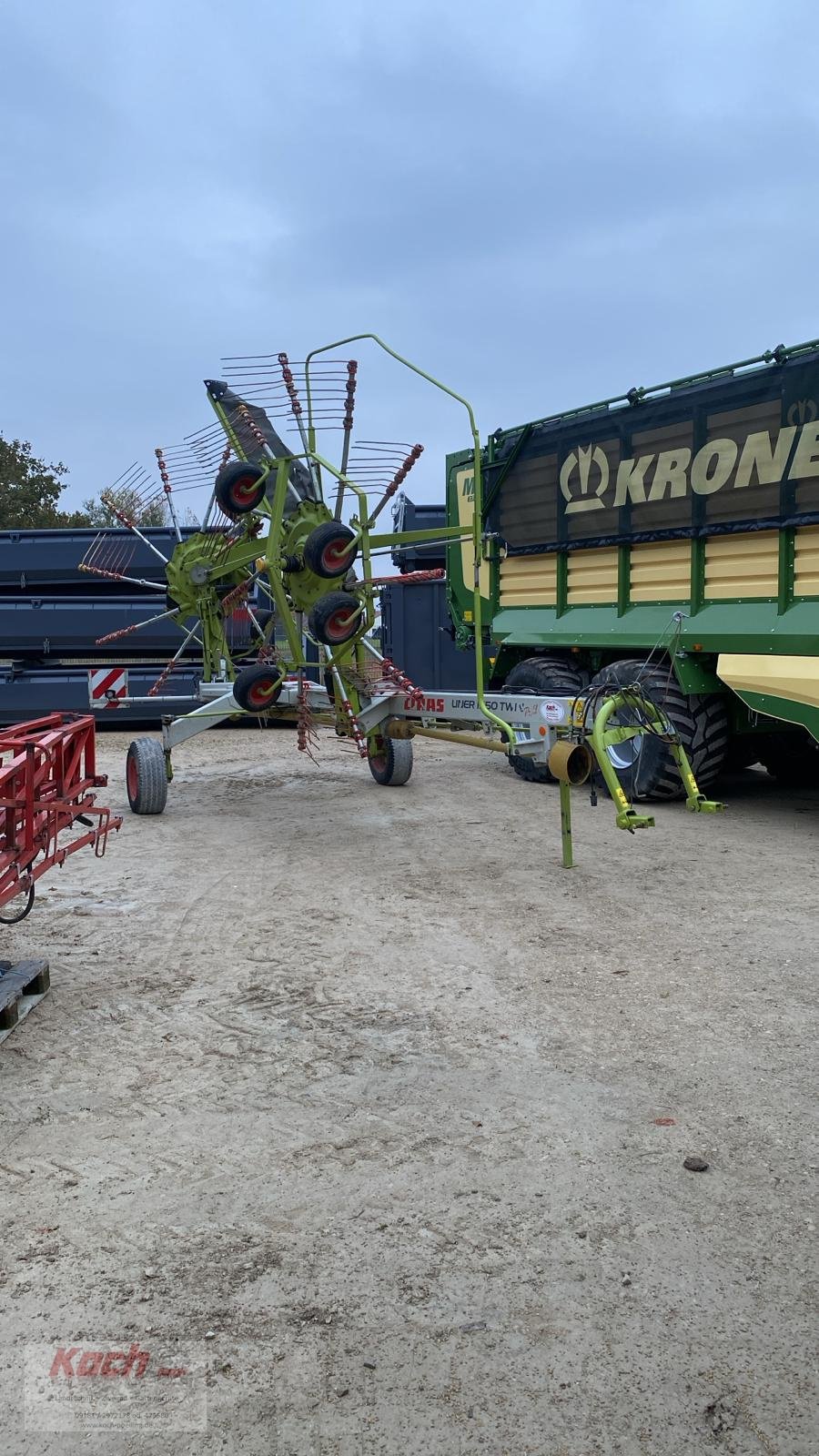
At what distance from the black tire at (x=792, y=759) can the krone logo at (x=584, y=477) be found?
7.99 ft

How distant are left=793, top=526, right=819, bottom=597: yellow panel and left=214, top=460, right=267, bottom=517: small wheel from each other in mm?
3568

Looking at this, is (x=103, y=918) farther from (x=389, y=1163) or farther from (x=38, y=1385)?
(x=38, y=1385)

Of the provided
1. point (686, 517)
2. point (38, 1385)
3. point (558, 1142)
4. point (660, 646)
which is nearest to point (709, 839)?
point (660, 646)

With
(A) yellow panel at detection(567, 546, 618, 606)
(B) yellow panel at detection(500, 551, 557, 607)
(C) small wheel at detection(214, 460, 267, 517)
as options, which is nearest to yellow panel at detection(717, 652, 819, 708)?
(A) yellow panel at detection(567, 546, 618, 606)

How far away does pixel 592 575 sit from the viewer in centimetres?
923

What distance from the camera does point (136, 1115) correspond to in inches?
126

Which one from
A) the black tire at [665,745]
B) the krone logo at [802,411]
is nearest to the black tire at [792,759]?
the black tire at [665,745]

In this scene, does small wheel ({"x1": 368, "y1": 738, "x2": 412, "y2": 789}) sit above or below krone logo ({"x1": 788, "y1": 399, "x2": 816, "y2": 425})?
below

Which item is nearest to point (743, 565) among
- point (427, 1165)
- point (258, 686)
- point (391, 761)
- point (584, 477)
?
point (584, 477)

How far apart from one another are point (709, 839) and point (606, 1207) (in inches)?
185

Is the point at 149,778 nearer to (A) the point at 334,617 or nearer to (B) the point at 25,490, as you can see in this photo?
(A) the point at 334,617

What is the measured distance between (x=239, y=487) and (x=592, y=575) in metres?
3.27

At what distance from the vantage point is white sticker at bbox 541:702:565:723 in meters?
6.24

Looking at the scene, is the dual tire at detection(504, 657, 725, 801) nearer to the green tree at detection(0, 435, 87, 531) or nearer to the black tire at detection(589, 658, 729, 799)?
the black tire at detection(589, 658, 729, 799)
